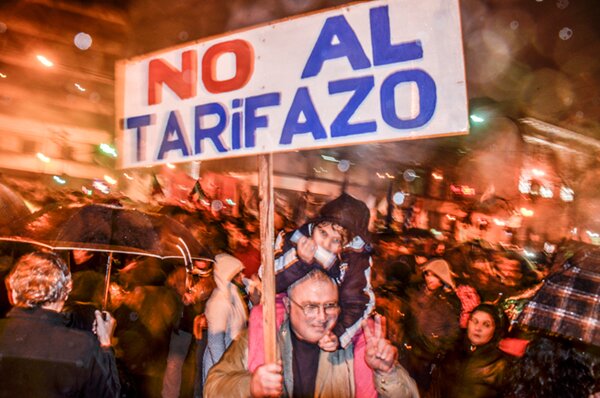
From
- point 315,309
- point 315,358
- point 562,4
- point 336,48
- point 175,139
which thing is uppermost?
point 562,4

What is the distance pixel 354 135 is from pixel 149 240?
186cm

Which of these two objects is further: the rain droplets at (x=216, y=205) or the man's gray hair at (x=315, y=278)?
the rain droplets at (x=216, y=205)

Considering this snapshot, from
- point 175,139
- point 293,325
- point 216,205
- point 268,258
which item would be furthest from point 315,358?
point 216,205

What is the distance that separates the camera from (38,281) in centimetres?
255

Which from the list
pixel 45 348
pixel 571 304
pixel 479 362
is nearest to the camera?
pixel 571 304

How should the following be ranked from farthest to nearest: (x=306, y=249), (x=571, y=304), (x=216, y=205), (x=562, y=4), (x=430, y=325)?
(x=216, y=205) → (x=562, y=4) → (x=430, y=325) → (x=306, y=249) → (x=571, y=304)

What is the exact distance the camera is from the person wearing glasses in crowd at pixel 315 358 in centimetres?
300

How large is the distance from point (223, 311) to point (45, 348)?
179cm

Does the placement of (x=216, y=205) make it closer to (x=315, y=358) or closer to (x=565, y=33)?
(x=315, y=358)

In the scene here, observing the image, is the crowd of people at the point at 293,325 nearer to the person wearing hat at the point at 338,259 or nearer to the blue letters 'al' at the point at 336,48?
the person wearing hat at the point at 338,259

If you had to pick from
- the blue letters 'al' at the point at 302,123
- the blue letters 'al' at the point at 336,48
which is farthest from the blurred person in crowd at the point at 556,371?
the blue letters 'al' at the point at 336,48

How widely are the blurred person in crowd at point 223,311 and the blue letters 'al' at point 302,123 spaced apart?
6.61 feet

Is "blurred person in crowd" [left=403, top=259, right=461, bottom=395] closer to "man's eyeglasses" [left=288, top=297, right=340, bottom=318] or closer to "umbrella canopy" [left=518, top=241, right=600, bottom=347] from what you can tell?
"man's eyeglasses" [left=288, top=297, right=340, bottom=318]

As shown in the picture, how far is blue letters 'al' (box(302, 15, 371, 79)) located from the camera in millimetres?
2561
